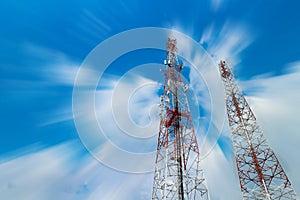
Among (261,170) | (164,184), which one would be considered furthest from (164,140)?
(261,170)

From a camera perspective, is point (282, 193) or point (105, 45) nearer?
point (282, 193)

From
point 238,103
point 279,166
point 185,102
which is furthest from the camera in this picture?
point 238,103

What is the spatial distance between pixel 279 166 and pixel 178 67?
42.9ft

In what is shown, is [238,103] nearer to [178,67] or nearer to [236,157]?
[236,157]

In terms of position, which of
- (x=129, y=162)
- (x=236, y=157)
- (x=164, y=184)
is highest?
(x=236, y=157)

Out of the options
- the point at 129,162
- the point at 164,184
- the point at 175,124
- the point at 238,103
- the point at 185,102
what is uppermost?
the point at 238,103

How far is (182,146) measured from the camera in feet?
57.3

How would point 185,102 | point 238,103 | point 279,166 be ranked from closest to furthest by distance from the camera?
point 279,166 < point 185,102 < point 238,103

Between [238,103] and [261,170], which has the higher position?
[238,103]

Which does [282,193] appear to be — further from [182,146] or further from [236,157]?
[182,146]

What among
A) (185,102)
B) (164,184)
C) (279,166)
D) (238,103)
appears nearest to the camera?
(164,184)

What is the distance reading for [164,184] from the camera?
49.9ft

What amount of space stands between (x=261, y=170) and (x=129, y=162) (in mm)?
11742

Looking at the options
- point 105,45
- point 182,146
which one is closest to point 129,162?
point 182,146
